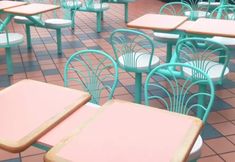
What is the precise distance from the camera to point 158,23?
3281mm

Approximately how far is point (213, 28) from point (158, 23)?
53 centimetres

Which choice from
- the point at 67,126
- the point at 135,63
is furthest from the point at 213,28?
the point at 67,126

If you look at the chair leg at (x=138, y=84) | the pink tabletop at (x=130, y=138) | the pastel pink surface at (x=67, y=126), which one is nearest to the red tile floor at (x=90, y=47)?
the chair leg at (x=138, y=84)

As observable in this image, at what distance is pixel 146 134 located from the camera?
4.73 feet

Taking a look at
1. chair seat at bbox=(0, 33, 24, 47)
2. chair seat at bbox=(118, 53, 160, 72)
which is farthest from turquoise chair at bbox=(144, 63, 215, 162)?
chair seat at bbox=(0, 33, 24, 47)

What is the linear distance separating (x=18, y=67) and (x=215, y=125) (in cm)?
257

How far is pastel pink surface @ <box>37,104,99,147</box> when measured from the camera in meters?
1.47

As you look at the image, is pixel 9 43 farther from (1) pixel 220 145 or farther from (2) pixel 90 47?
(1) pixel 220 145

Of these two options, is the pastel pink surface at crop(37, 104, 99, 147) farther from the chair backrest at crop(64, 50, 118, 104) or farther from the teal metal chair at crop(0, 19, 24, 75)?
the teal metal chair at crop(0, 19, 24, 75)

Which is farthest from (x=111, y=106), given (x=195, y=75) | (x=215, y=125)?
(x=215, y=125)

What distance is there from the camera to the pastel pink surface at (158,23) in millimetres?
3119

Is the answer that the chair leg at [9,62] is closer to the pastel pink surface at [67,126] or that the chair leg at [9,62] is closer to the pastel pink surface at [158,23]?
the pastel pink surface at [158,23]

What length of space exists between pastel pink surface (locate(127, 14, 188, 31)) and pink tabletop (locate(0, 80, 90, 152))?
4.93 feet

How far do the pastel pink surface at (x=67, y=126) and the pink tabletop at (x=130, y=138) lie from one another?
9 centimetres
